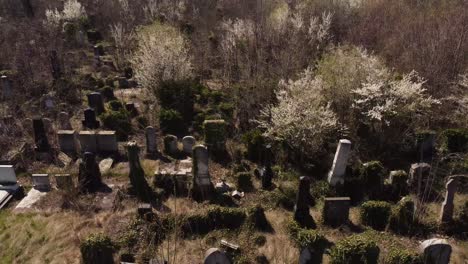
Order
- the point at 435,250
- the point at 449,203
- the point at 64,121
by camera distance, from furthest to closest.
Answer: the point at 64,121 → the point at 449,203 → the point at 435,250

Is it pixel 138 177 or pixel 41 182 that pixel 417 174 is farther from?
pixel 41 182

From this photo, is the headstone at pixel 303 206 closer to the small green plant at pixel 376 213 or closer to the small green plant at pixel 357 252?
the small green plant at pixel 376 213

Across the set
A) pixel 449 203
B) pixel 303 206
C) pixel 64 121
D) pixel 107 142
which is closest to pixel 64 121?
pixel 64 121

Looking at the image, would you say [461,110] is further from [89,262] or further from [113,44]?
[113,44]

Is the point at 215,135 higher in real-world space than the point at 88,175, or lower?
higher

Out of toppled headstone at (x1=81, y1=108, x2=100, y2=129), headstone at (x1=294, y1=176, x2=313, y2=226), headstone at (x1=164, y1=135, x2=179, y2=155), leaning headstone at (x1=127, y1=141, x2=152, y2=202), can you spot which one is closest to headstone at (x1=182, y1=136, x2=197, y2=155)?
headstone at (x1=164, y1=135, x2=179, y2=155)

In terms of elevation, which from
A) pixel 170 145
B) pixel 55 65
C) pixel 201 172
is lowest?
pixel 201 172

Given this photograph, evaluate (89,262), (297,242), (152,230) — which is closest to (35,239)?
(89,262)
